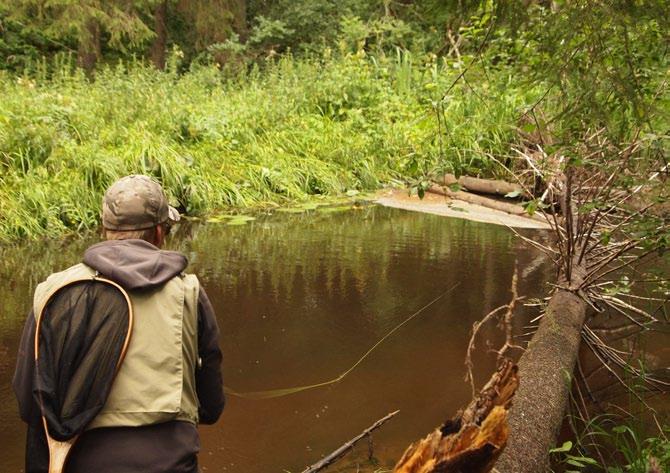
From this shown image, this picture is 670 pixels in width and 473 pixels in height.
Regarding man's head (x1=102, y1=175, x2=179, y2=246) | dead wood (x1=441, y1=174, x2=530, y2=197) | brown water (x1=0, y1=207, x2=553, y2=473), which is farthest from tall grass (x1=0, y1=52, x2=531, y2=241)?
man's head (x1=102, y1=175, x2=179, y2=246)

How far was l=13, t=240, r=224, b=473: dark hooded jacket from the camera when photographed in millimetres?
2008

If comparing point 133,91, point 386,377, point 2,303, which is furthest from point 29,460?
point 133,91

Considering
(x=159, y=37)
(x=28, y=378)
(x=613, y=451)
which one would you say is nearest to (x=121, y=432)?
(x=28, y=378)

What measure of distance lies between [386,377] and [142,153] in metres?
5.72

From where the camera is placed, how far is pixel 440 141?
3984 mm

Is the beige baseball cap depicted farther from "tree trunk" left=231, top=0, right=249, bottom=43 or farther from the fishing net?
"tree trunk" left=231, top=0, right=249, bottom=43

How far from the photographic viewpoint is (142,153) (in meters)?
9.18

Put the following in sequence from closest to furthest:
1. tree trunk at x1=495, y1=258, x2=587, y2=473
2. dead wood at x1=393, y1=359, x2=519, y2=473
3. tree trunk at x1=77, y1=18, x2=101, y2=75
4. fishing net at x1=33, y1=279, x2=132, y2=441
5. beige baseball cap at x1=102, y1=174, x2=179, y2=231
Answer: fishing net at x1=33, y1=279, x2=132, y2=441 < beige baseball cap at x1=102, y1=174, x2=179, y2=231 < dead wood at x1=393, y1=359, x2=519, y2=473 < tree trunk at x1=495, y1=258, x2=587, y2=473 < tree trunk at x1=77, y1=18, x2=101, y2=75

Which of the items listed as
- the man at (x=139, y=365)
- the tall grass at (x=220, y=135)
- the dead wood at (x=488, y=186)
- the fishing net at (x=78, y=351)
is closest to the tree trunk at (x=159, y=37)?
the tall grass at (x=220, y=135)

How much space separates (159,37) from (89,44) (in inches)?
110

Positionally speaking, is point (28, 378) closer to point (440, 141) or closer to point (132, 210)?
point (132, 210)

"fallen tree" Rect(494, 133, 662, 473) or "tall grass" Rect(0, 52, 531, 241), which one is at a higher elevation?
"tall grass" Rect(0, 52, 531, 241)

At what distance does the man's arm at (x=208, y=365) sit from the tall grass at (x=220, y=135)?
4.88m

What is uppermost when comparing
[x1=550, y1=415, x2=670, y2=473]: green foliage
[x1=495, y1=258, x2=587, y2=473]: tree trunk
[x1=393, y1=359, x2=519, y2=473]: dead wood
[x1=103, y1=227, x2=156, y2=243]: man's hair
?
[x1=103, y1=227, x2=156, y2=243]: man's hair
